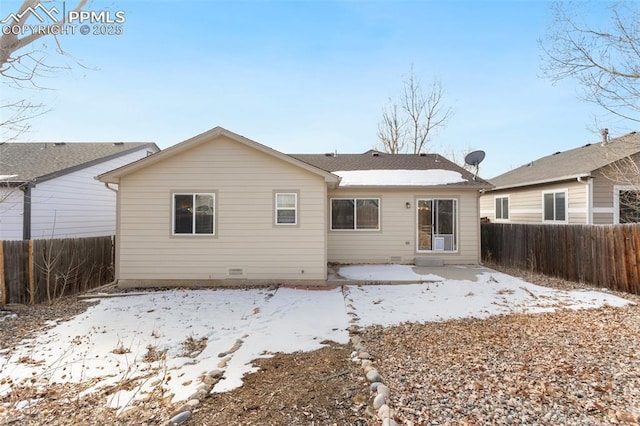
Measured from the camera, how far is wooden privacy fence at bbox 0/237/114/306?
714 centimetres

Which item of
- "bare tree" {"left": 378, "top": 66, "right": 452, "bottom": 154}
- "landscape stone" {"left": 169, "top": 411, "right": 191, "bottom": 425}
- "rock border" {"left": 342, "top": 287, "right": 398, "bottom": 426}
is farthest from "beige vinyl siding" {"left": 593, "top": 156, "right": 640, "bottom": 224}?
"landscape stone" {"left": 169, "top": 411, "right": 191, "bottom": 425}

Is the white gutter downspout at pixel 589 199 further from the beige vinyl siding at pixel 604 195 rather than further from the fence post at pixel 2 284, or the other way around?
the fence post at pixel 2 284

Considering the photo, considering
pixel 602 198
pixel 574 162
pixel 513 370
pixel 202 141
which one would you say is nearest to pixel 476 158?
pixel 602 198

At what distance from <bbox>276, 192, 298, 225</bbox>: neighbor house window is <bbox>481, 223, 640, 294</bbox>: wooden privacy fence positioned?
8073 mm

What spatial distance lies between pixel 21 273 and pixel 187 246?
357 cm

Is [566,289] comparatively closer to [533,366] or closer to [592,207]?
[592,207]

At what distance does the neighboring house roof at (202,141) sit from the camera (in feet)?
27.7

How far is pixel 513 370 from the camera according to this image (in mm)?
3625

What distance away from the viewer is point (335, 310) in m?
6.58

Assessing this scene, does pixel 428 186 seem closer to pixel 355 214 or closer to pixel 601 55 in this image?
pixel 355 214

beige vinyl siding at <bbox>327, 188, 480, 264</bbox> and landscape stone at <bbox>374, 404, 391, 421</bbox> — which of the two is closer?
landscape stone at <bbox>374, 404, 391, 421</bbox>

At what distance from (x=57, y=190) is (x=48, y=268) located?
4.58 m

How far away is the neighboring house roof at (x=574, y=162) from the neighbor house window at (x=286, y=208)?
9.02m

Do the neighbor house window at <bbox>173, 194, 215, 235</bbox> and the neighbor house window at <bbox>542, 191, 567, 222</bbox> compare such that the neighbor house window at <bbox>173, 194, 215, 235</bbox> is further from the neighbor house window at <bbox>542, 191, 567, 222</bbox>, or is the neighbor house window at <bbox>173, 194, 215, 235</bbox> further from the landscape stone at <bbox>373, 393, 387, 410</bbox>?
the neighbor house window at <bbox>542, 191, 567, 222</bbox>
